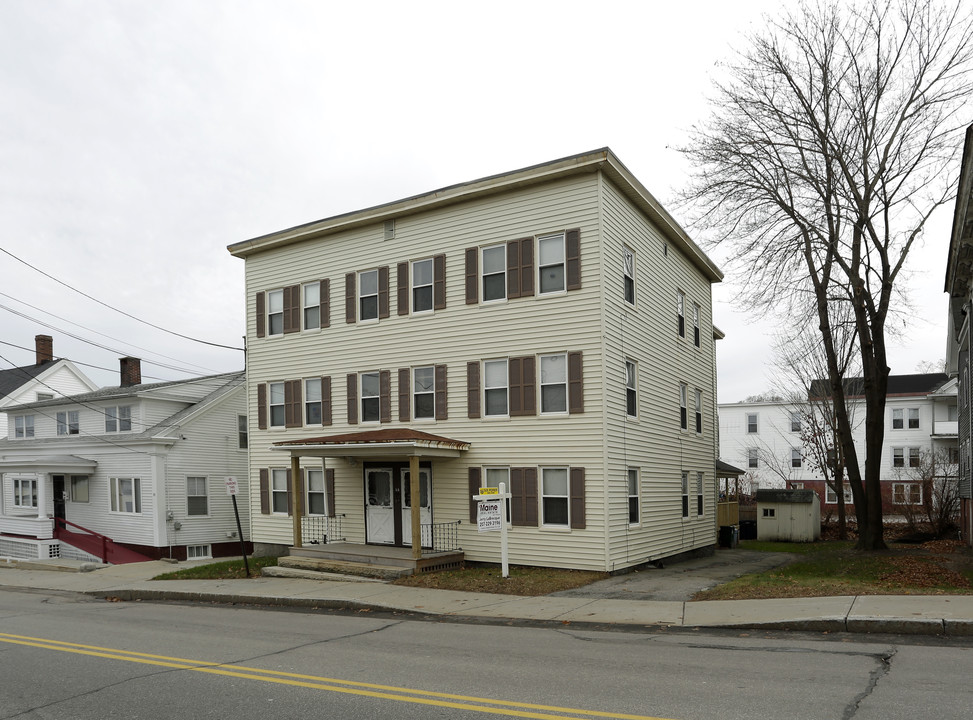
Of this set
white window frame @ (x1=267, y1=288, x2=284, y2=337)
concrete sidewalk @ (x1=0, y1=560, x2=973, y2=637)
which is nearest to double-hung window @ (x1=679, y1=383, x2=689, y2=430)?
concrete sidewalk @ (x1=0, y1=560, x2=973, y2=637)

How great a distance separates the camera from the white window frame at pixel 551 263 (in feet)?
61.4

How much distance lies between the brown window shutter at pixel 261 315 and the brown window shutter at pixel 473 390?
8.15 metres

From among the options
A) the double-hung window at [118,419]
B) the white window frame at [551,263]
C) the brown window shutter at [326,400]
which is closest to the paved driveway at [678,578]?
the white window frame at [551,263]

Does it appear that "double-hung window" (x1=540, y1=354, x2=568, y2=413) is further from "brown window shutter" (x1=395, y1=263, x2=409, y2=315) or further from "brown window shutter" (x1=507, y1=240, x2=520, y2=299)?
"brown window shutter" (x1=395, y1=263, x2=409, y2=315)

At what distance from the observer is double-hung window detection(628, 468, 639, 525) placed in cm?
1909

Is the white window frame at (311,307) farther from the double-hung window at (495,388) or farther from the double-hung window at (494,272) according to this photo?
the double-hung window at (495,388)

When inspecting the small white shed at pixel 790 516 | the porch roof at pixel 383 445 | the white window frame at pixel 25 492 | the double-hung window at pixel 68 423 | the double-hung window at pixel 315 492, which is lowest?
the small white shed at pixel 790 516

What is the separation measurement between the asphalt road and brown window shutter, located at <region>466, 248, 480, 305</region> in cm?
980

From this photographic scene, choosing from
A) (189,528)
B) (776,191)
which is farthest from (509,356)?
(189,528)

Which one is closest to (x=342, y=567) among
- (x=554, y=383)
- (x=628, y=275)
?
(x=554, y=383)

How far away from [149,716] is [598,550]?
39.3ft

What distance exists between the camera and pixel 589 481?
17922 mm

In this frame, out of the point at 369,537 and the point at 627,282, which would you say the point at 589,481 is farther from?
the point at 369,537

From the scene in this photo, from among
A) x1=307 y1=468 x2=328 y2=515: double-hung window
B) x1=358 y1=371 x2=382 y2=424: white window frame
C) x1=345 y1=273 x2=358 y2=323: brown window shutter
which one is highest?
x1=345 y1=273 x2=358 y2=323: brown window shutter
